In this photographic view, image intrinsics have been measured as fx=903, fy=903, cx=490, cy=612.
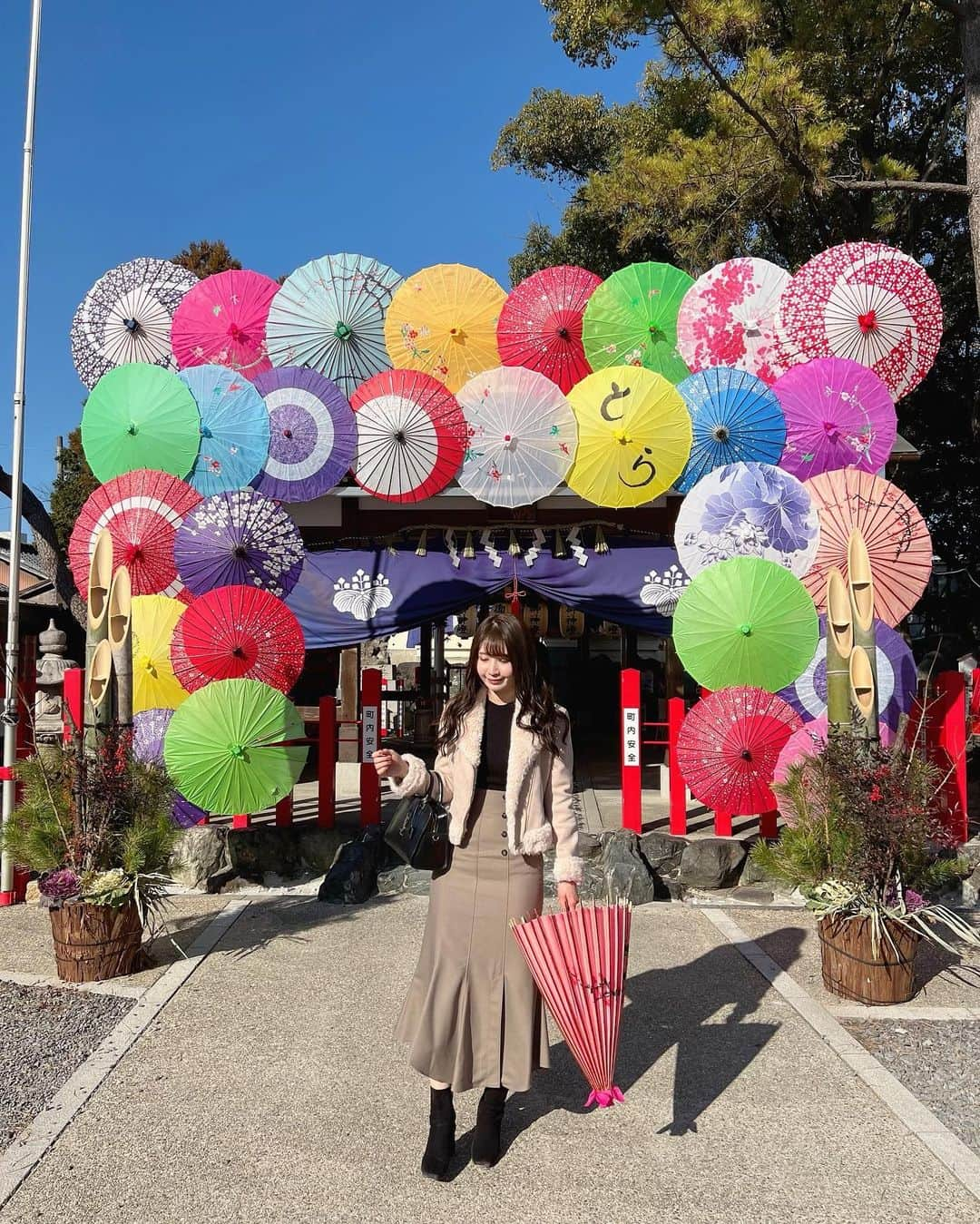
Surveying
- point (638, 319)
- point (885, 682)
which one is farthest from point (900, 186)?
point (885, 682)

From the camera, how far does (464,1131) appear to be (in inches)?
138

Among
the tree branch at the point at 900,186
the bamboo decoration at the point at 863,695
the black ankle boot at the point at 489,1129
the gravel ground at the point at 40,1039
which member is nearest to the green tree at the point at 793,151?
the tree branch at the point at 900,186

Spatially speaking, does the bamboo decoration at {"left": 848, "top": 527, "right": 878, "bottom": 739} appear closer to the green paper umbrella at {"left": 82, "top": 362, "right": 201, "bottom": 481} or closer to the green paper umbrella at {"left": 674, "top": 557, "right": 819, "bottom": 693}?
the green paper umbrella at {"left": 674, "top": 557, "right": 819, "bottom": 693}

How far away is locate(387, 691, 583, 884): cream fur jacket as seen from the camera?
3291 millimetres

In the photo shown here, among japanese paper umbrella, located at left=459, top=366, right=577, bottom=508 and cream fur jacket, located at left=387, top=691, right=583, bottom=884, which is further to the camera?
japanese paper umbrella, located at left=459, top=366, right=577, bottom=508

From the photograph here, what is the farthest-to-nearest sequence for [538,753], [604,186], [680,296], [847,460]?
[604,186] < [680,296] < [847,460] < [538,753]

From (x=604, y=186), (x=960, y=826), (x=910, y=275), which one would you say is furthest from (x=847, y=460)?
(x=604, y=186)

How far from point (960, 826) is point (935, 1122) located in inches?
174

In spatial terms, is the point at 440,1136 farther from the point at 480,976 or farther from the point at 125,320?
the point at 125,320

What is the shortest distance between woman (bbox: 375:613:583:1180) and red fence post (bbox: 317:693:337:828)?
4.54 metres

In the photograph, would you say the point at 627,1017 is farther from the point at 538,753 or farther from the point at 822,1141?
the point at 538,753

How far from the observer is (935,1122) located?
11.7 ft

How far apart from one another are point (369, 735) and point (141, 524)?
9.26ft

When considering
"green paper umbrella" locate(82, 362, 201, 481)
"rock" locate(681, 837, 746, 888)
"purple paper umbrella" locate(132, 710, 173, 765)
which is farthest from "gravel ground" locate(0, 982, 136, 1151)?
"green paper umbrella" locate(82, 362, 201, 481)
